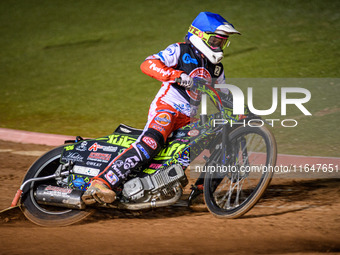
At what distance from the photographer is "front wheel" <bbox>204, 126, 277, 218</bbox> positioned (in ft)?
14.4

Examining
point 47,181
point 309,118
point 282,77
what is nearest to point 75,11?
point 282,77

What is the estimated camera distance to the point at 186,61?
4.54 metres

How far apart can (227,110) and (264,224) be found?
1.00 m

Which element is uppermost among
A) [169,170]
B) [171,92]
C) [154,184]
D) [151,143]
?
[171,92]

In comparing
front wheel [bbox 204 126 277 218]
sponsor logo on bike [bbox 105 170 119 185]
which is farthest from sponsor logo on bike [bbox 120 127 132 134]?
front wheel [bbox 204 126 277 218]

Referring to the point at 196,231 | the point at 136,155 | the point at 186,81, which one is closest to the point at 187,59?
the point at 186,81

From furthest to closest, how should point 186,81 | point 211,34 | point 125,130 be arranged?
point 125,130 < point 211,34 < point 186,81

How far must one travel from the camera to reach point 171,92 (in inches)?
180

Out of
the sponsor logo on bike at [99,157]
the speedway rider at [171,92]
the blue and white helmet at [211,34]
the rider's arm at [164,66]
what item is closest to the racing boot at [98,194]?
the speedway rider at [171,92]

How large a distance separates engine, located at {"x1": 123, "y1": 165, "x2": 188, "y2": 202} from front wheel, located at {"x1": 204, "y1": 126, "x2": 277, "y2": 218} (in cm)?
31

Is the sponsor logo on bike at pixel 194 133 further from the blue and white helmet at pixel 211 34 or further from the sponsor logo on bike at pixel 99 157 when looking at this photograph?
the sponsor logo on bike at pixel 99 157

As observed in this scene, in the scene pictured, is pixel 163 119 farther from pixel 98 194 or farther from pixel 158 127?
pixel 98 194

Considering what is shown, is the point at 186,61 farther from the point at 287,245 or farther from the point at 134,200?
the point at 287,245

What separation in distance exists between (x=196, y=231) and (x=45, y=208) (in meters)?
1.45
